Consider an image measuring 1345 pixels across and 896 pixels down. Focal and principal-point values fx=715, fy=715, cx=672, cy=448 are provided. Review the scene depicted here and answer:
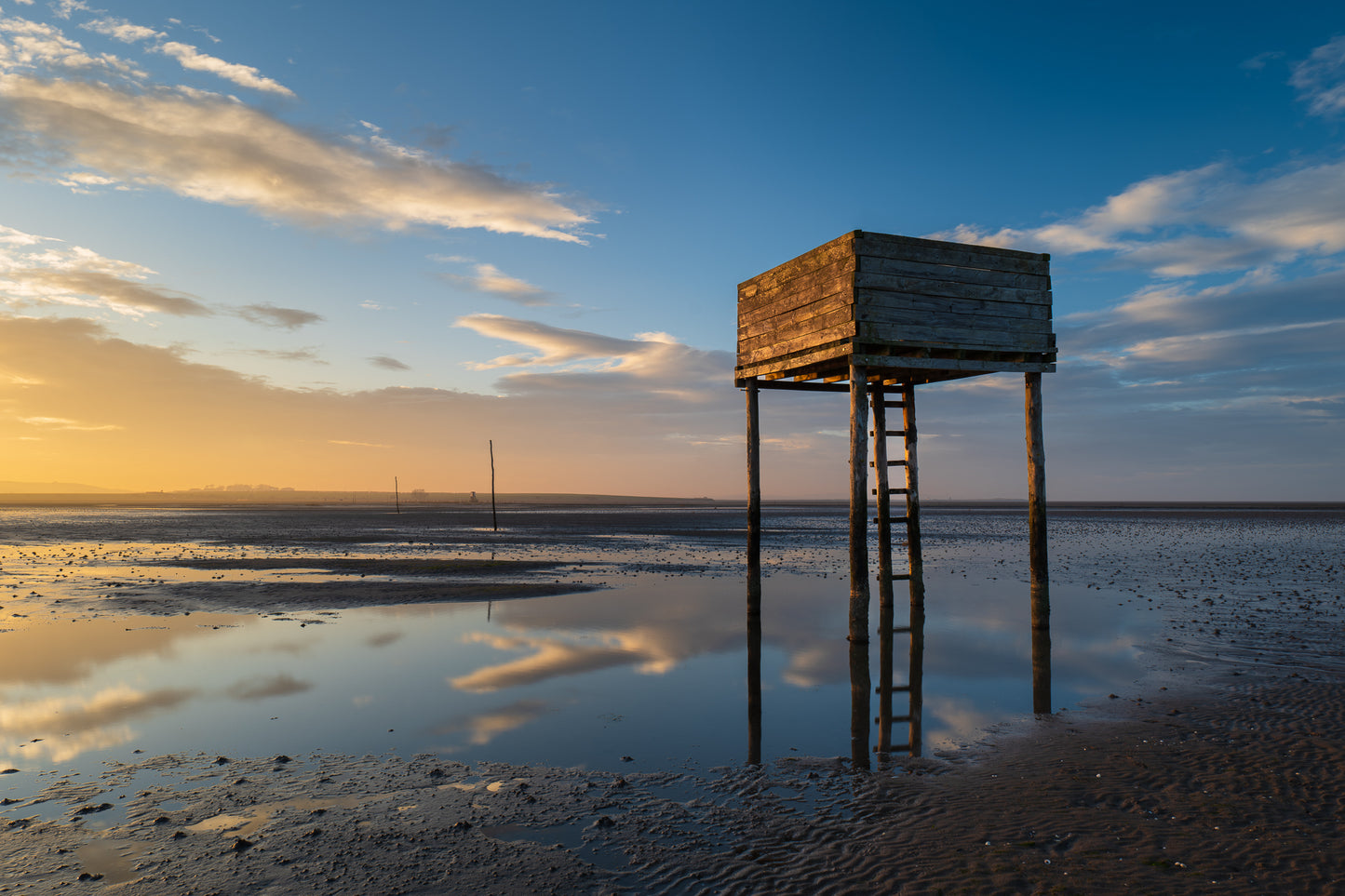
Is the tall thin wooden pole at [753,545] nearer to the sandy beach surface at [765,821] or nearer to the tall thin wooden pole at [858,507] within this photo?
the tall thin wooden pole at [858,507]

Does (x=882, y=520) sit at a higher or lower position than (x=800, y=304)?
lower

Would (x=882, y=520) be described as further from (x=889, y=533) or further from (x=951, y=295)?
(x=951, y=295)

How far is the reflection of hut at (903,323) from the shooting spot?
13.9m

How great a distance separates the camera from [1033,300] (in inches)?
603

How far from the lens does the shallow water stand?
8688 mm

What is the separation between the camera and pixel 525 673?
12.2 meters

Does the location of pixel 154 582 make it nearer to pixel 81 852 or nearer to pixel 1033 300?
pixel 81 852

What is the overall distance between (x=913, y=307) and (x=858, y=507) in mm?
4222

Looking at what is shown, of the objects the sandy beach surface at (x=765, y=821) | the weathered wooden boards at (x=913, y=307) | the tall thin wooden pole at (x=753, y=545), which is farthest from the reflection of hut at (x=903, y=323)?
the sandy beach surface at (x=765, y=821)

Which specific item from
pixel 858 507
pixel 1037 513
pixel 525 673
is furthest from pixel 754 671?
pixel 1037 513

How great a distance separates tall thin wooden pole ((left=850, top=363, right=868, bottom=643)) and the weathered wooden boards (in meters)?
0.64

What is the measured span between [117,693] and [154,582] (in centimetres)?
1639

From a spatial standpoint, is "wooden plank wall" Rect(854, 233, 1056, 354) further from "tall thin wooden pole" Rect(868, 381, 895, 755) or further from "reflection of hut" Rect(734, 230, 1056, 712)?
"tall thin wooden pole" Rect(868, 381, 895, 755)

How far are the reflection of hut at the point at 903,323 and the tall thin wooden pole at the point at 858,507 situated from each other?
21 millimetres
